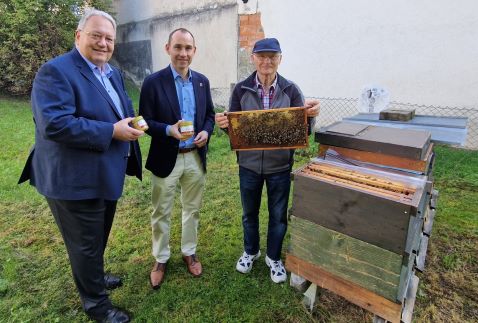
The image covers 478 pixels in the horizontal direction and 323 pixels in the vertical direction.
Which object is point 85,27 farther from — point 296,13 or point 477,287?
point 296,13

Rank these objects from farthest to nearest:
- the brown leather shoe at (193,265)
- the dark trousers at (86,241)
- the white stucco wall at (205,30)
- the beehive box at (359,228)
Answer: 1. the white stucco wall at (205,30)
2. the brown leather shoe at (193,265)
3. the dark trousers at (86,241)
4. the beehive box at (359,228)

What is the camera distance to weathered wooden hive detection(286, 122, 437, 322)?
1983mm

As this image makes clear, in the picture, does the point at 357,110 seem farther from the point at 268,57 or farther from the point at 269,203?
the point at 268,57

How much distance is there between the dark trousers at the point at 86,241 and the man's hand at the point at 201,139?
0.87 metres

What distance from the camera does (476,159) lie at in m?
5.56

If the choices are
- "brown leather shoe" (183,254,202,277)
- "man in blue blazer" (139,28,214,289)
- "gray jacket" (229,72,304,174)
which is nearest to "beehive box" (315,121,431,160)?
"gray jacket" (229,72,304,174)

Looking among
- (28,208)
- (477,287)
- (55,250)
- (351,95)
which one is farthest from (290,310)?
(351,95)

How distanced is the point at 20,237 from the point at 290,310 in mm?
3224

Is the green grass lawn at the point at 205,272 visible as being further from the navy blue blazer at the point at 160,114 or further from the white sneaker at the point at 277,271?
the navy blue blazer at the point at 160,114

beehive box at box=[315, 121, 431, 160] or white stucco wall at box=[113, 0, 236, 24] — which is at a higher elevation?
white stucco wall at box=[113, 0, 236, 24]

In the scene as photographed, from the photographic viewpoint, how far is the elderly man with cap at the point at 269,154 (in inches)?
103

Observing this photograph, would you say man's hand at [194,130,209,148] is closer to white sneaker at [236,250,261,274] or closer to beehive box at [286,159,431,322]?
beehive box at [286,159,431,322]

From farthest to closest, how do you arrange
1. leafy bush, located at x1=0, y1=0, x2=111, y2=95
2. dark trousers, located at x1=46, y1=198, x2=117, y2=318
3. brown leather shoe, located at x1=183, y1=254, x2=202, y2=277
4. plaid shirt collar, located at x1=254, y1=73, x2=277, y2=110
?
leafy bush, located at x1=0, y1=0, x2=111, y2=95 < brown leather shoe, located at x1=183, y1=254, x2=202, y2=277 < plaid shirt collar, located at x1=254, y1=73, x2=277, y2=110 < dark trousers, located at x1=46, y1=198, x2=117, y2=318

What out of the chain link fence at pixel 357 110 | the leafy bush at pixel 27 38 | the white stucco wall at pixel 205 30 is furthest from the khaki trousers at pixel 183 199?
the leafy bush at pixel 27 38
